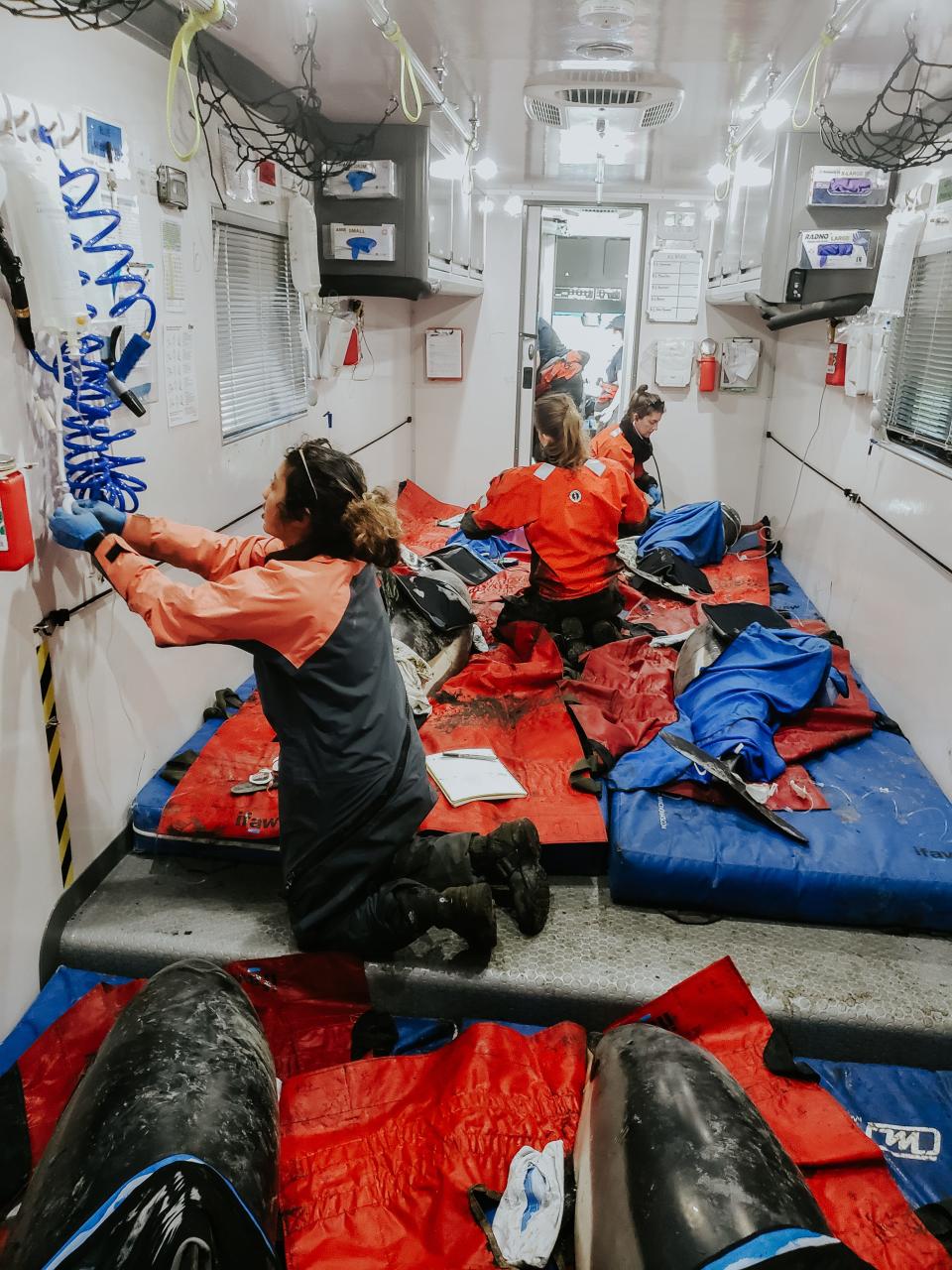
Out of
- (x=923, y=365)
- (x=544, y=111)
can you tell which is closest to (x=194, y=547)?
(x=544, y=111)

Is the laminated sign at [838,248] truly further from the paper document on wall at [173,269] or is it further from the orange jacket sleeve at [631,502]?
the paper document on wall at [173,269]

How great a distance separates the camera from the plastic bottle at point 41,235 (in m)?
1.90

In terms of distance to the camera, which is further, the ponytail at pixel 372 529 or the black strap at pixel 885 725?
the black strap at pixel 885 725

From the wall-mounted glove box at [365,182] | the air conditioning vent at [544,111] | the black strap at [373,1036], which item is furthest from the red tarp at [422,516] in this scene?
the black strap at [373,1036]

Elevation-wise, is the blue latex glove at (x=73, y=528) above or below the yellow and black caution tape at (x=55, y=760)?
above

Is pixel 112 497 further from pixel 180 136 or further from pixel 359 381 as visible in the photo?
pixel 359 381

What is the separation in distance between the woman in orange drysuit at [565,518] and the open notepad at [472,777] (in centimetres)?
128

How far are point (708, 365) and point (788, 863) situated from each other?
16.3 feet

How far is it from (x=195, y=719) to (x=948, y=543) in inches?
108

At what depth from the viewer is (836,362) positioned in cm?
471

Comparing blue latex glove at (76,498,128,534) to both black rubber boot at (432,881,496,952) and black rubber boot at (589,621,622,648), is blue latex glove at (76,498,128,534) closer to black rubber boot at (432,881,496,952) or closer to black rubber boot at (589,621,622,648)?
black rubber boot at (432,881,496,952)

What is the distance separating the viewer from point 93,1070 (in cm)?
173

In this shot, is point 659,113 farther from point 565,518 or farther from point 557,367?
point 557,367

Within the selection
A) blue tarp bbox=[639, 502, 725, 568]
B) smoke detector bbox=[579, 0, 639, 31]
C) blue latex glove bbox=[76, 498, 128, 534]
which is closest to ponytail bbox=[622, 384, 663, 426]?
blue tarp bbox=[639, 502, 725, 568]
